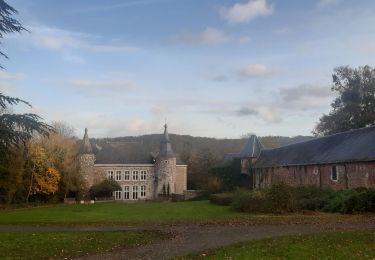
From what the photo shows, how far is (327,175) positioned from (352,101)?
1388 centimetres

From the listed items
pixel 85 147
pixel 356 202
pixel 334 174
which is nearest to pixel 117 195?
pixel 85 147

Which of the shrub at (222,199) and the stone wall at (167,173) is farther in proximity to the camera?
the stone wall at (167,173)

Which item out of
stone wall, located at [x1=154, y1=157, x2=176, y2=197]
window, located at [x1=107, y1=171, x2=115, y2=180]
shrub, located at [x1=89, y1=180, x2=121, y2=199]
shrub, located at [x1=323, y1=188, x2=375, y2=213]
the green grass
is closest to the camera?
the green grass

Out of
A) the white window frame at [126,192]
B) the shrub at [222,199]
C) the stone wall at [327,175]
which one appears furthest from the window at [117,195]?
the shrub at [222,199]

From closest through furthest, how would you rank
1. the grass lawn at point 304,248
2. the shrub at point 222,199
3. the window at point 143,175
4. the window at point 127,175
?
1. the grass lawn at point 304,248
2. the shrub at point 222,199
3. the window at point 127,175
4. the window at point 143,175

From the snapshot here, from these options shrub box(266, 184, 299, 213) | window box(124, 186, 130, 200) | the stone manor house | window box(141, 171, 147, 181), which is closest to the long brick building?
shrub box(266, 184, 299, 213)

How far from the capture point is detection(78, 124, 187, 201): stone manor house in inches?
2265

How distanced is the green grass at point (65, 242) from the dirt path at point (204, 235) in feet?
2.82

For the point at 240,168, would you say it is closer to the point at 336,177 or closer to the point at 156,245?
the point at 336,177

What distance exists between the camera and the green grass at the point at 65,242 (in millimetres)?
12828

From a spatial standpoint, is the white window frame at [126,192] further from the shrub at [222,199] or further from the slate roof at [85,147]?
the shrub at [222,199]

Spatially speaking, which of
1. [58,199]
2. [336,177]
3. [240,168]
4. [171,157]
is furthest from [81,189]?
[336,177]

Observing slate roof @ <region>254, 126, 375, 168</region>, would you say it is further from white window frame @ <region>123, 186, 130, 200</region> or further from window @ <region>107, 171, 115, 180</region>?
window @ <region>107, 171, 115, 180</region>

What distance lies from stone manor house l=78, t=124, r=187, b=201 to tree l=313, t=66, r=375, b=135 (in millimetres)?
21562
